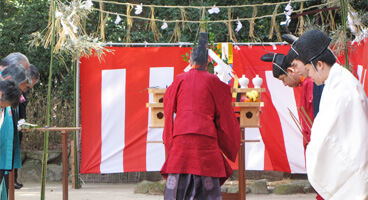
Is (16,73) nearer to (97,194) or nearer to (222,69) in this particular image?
(222,69)

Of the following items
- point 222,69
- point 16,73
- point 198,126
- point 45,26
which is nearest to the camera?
point 16,73

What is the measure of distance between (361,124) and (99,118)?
17.4 ft

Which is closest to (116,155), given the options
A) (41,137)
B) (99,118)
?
(99,118)

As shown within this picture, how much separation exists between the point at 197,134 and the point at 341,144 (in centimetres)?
207

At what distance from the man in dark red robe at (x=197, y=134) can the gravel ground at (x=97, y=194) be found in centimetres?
221

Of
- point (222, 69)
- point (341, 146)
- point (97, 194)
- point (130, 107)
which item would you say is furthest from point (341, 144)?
point (130, 107)

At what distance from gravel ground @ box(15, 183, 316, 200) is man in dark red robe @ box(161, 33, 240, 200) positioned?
2213mm

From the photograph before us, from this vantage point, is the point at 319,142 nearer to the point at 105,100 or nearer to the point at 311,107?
the point at 311,107

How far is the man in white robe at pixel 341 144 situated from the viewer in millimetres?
2035

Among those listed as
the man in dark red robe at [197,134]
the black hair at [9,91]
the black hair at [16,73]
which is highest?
the black hair at [16,73]

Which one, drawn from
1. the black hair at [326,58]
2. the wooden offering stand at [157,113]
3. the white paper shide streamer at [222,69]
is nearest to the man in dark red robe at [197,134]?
the white paper shide streamer at [222,69]

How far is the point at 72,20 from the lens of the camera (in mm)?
6207

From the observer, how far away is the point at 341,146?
2.06 meters

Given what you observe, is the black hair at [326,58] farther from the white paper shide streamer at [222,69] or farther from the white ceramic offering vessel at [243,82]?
the white ceramic offering vessel at [243,82]
